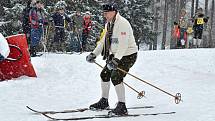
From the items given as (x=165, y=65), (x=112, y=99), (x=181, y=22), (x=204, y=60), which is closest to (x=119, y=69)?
(x=112, y=99)

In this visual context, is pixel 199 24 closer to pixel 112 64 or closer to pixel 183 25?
pixel 183 25

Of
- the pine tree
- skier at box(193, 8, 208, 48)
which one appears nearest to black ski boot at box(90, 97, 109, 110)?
skier at box(193, 8, 208, 48)

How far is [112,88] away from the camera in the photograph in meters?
11.1

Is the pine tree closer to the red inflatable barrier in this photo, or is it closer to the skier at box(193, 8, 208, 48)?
the skier at box(193, 8, 208, 48)

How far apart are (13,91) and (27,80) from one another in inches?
47.2

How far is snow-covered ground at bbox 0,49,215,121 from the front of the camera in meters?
8.35

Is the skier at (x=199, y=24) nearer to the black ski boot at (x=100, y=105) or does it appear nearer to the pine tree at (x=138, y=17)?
the black ski boot at (x=100, y=105)

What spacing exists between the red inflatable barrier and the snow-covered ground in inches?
9.9

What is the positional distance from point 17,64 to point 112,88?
248 centimetres

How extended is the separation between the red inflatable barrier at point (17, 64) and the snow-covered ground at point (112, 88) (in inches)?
9.9

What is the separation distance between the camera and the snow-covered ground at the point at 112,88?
27.4ft

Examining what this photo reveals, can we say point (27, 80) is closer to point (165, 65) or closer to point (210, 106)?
point (210, 106)

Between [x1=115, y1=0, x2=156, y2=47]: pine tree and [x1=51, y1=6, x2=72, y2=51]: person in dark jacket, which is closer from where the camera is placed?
[x1=51, y1=6, x2=72, y2=51]: person in dark jacket

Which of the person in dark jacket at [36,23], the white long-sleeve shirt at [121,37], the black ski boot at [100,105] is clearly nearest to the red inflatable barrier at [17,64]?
the person in dark jacket at [36,23]
